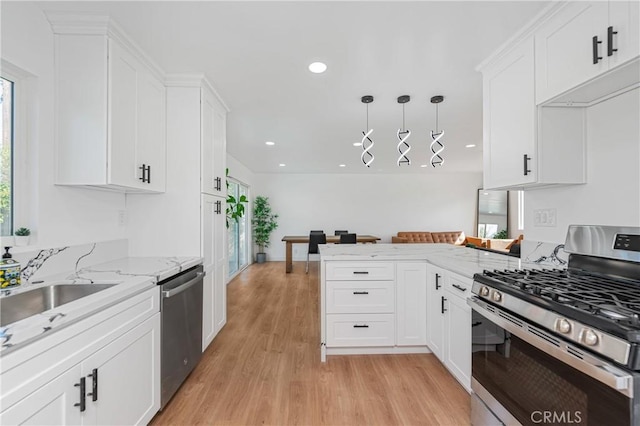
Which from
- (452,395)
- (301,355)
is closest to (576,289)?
(452,395)

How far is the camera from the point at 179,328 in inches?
77.9

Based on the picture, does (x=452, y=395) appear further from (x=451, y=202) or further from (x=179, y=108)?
(x=451, y=202)

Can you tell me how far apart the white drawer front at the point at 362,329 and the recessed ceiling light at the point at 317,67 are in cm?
211

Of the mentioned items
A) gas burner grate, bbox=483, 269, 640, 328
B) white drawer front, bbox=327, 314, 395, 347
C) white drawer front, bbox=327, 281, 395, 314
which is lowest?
white drawer front, bbox=327, 314, 395, 347

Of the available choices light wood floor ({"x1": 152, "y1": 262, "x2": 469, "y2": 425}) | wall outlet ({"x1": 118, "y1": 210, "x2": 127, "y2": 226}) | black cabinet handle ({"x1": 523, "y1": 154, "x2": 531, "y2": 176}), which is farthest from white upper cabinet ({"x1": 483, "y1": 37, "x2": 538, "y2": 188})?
wall outlet ({"x1": 118, "y1": 210, "x2": 127, "y2": 226})

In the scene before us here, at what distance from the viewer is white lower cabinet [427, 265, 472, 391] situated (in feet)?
6.17

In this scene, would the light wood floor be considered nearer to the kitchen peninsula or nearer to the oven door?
the kitchen peninsula

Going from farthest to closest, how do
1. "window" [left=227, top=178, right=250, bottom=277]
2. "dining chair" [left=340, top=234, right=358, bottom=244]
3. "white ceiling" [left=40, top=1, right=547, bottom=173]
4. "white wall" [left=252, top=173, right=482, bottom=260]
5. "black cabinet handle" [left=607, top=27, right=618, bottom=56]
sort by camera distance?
"white wall" [left=252, top=173, right=482, bottom=260] → "window" [left=227, top=178, right=250, bottom=277] → "dining chair" [left=340, top=234, right=358, bottom=244] → "white ceiling" [left=40, top=1, right=547, bottom=173] → "black cabinet handle" [left=607, top=27, right=618, bottom=56]

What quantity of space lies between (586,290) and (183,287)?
2.27 m

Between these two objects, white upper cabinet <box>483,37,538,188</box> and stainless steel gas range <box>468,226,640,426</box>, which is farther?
white upper cabinet <box>483,37,538,188</box>

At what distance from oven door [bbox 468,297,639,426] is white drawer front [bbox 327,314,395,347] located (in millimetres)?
930

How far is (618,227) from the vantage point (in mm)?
1473

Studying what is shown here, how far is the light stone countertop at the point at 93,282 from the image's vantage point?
3.08 ft

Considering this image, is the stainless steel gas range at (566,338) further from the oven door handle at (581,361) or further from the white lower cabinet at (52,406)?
the white lower cabinet at (52,406)
